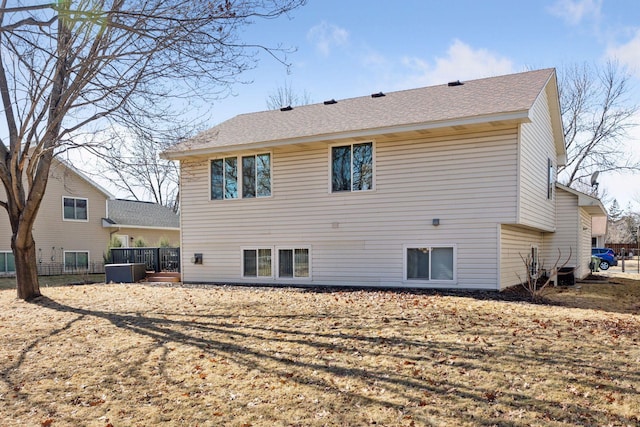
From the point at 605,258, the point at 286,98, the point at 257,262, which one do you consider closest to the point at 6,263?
the point at 257,262

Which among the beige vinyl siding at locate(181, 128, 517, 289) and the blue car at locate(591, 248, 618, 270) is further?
the blue car at locate(591, 248, 618, 270)

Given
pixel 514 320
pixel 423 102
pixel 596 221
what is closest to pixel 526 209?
pixel 423 102

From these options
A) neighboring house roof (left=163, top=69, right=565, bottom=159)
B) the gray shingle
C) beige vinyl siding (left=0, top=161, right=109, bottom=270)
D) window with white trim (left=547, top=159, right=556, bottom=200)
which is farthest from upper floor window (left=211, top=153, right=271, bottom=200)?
the gray shingle

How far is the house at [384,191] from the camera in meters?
10.8

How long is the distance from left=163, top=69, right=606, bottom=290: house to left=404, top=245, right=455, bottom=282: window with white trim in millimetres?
26

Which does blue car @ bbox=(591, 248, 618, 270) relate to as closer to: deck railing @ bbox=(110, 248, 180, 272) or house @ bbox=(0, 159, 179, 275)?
deck railing @ bbox=(110, 248, 180, 272)

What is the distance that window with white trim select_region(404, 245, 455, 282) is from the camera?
1121 cm

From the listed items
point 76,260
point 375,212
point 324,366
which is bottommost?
point 76,260

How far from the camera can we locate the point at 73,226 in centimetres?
2327

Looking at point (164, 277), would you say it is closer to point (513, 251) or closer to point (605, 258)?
point (513, 251)

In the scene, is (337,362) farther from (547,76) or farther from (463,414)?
(547,76)

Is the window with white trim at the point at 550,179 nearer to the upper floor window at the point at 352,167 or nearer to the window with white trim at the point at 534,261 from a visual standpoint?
the window with white trim at the point at 534,261

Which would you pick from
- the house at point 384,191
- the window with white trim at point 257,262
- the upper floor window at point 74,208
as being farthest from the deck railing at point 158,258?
the upper floor window at point 74,208

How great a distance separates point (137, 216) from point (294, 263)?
17945 mm
